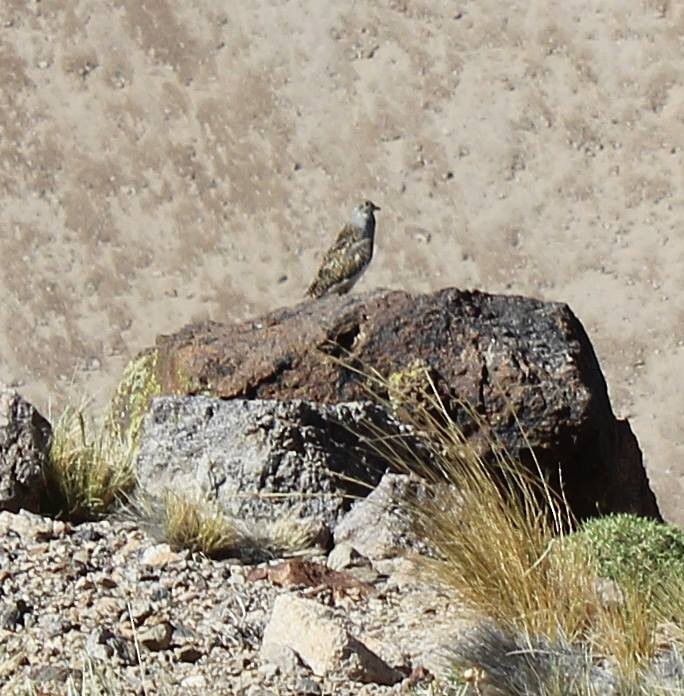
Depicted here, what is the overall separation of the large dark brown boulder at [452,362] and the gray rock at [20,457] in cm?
121

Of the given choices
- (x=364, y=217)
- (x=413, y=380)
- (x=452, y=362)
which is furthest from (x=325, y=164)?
(x=413, y=380)

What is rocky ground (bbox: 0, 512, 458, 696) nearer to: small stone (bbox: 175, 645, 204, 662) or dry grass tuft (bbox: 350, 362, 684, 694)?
small stone (bbox: 175, 645, 204, 662)

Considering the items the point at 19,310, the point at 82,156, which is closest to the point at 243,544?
the point at 19,310

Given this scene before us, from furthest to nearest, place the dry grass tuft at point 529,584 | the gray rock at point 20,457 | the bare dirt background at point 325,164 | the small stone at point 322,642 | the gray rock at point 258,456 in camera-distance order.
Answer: the bare dirt background at point 325,164
the gray rock at point 258,456
the gray rock at point 20,457
the dry grass tuft at point 529,584
the small stone at point 322,642

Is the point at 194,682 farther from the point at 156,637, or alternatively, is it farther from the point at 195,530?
the point at 195,530

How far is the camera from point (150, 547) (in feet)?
17.8

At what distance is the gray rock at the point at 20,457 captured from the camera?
5.75 m

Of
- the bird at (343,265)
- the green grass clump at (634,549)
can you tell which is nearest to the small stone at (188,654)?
the green grass clump at (634,549)

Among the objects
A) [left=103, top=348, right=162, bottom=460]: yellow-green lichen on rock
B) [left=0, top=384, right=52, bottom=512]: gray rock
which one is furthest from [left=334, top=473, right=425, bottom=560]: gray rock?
[left=103, top=348, right=162, bottom=460]: yellow-green lichen on rock

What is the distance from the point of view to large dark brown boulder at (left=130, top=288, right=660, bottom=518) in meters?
7.00

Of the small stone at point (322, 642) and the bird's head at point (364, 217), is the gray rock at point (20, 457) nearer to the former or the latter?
the small stone at point (322, 642)

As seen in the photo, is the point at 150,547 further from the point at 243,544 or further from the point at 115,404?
the point at 115,404

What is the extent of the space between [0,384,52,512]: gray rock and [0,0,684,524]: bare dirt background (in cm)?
1541

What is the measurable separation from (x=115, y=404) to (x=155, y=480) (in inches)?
60.6
